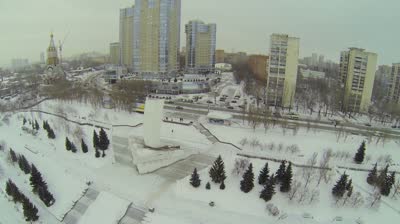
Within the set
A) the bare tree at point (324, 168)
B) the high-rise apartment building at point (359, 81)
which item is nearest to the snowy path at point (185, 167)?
the bare tree at point (324, 168)

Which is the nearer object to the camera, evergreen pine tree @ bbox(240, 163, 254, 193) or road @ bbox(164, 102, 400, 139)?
evergreen pine tree @ bbox(240, 163, 254, 193)

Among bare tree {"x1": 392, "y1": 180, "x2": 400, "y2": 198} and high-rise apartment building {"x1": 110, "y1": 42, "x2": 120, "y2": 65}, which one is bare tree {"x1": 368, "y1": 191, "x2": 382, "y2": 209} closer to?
bare tree {"x1": 392, "y1": 180, "x2": 400, "y2": 198}

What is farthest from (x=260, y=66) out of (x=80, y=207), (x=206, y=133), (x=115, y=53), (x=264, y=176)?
(x=80, y=207)

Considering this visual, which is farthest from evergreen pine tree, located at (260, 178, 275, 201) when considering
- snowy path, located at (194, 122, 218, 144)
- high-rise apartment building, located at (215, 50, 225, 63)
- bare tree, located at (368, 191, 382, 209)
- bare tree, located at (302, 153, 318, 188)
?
high-rise apartment building, located at (215, 50, 225, 63)

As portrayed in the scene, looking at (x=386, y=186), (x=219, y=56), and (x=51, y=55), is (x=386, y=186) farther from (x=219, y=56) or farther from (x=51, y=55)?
(x=219, y=56)

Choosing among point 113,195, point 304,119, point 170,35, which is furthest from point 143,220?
point 170,35

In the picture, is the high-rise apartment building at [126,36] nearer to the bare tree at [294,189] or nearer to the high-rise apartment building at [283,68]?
the high-rise apartment building at [283,68]
